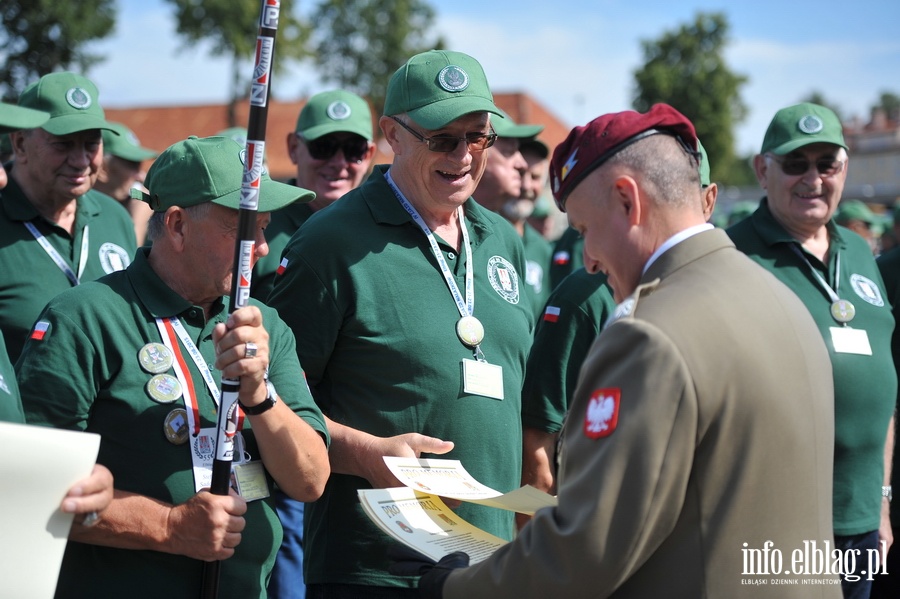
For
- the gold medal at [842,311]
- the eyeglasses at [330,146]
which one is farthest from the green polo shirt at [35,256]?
the gold medal at [842,311]

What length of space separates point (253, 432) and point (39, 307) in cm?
220

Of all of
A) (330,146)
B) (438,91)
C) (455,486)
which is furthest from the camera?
(330,146)

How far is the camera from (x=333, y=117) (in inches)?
259

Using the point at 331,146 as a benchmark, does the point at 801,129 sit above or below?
below

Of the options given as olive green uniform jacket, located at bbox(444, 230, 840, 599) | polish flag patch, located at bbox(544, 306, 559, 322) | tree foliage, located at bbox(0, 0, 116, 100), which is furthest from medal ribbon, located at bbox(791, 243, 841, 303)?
tree foliage, located at bbox(0, 0, 116, 100)

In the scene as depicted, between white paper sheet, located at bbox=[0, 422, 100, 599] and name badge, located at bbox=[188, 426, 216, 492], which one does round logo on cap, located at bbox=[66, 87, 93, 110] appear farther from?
white paper sheet, located at bbox=[0, 422, 100, 599]

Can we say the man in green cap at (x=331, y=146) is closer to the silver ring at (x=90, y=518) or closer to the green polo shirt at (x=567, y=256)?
the green polo shirt at (x=567, y=256)

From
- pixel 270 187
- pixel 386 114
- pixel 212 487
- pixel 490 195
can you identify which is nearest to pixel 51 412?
pixel 212 487

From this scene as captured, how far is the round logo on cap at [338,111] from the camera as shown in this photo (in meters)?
6.58

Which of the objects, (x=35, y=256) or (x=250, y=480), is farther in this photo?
(x=35, y=256)

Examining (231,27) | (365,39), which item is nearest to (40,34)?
(231,27)

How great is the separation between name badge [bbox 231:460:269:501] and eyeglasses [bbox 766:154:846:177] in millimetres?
3489

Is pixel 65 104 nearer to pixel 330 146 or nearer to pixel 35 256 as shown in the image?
pixel 35 256

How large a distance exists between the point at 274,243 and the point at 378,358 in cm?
A: 258
